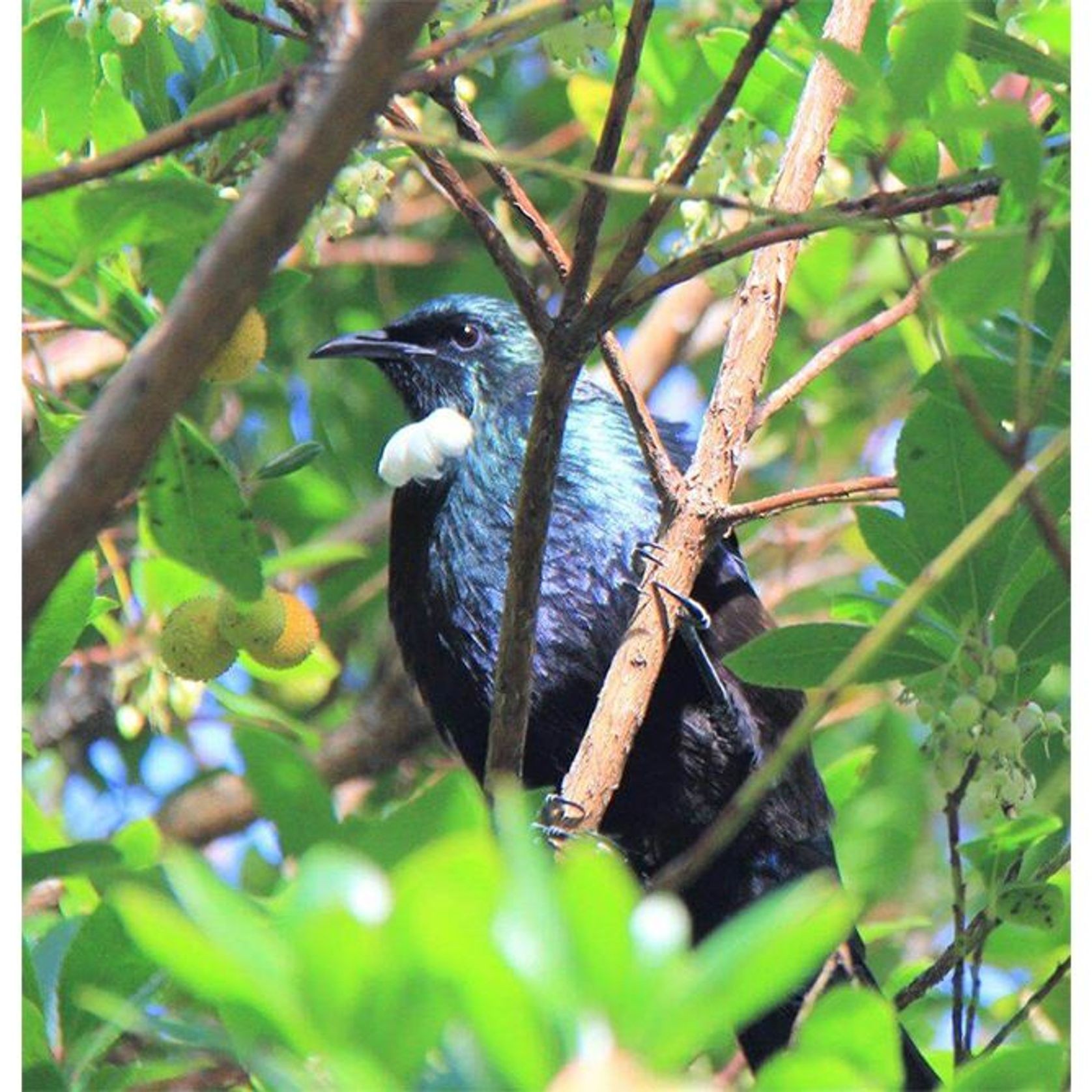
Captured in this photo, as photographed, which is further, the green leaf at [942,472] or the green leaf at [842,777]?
the green leaf at [842,777]

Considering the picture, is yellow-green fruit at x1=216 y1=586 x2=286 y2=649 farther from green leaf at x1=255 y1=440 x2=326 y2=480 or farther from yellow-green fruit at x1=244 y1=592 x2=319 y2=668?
green leaf at x1=255 y1=440 x2=326 y2=480

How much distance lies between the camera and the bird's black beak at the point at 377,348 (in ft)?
11.4

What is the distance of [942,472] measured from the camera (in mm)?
1775

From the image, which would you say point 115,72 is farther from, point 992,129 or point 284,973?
point 284,973

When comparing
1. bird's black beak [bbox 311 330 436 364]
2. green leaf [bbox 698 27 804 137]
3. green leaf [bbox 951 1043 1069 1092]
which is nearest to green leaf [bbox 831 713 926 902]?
green leaf [bbox 951 1043 1069 1092]

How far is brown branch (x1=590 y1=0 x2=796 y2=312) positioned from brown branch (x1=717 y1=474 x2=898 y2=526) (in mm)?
418

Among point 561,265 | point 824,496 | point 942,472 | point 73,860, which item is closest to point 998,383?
point 942,472

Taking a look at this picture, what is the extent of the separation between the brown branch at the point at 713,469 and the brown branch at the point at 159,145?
103 centimetres

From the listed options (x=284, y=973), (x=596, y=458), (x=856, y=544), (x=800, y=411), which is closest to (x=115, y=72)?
(x=596, y=458)

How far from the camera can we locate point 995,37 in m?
1.65

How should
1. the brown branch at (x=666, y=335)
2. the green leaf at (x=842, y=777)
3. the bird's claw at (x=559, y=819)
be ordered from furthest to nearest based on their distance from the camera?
the brown branch at (x=666, y=335) < the green leaf at (x=842, y=777) < the bird's claw at (x=559, y=819)

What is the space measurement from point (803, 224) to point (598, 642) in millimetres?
1521

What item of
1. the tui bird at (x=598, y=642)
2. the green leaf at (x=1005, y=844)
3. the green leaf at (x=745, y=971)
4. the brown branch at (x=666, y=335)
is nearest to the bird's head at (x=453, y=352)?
the tui bird at (x=598, y=642)

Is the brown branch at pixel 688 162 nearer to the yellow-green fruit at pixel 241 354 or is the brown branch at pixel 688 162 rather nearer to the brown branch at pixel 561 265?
the brown branch at pixel 561 265
